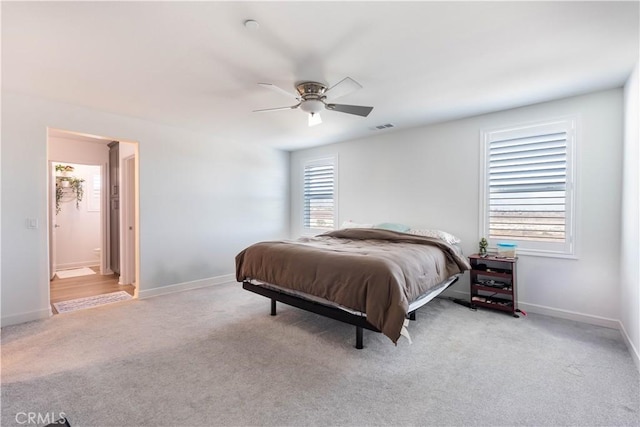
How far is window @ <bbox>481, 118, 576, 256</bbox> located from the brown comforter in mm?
842

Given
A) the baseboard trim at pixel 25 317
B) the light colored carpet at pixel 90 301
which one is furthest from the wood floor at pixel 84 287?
the baseboard trim at pixel 25 317

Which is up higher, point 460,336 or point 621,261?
point 621,261

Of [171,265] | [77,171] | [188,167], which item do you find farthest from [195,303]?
[77,171]

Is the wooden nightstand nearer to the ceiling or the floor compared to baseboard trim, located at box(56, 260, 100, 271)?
nearer to the ceiling

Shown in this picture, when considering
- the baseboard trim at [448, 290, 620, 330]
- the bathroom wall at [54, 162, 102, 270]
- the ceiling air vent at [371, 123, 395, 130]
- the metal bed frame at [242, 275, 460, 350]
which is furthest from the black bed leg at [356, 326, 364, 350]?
the bathroom wall at [54, 162, 102, 270]

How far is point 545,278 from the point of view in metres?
3.52

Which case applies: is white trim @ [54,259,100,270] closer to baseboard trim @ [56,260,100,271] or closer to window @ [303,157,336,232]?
baseboard trim @ [56,260,100,271]

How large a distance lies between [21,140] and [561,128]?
20.0 ft

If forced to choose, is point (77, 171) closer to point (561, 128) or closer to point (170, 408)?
point (170, 408)

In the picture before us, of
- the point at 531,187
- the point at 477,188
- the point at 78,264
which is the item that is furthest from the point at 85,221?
the point at 531,187

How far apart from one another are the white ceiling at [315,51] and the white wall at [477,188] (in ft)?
1.28

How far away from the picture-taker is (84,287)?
4828 millimetres

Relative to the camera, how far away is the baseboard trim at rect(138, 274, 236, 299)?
4281mm

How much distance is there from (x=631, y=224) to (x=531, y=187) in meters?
1.04
